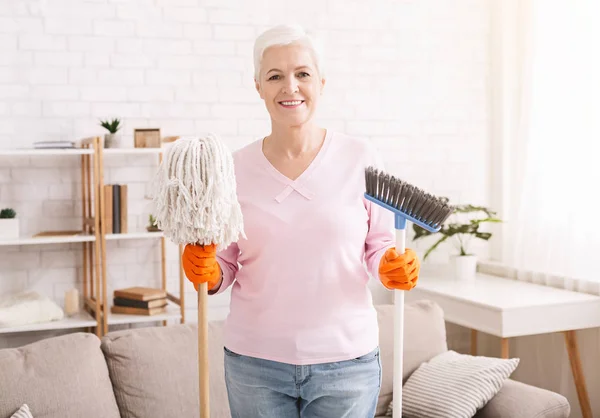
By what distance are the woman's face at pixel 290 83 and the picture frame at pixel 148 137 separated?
70.3 inches

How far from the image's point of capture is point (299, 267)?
1688 millimetres

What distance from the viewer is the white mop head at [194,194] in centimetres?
159

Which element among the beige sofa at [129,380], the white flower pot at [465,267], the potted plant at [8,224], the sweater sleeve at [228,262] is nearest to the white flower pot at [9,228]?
the potted plant at [8,224]

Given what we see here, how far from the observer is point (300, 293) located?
169 centimetres

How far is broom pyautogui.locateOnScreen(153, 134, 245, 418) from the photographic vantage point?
1.59 m

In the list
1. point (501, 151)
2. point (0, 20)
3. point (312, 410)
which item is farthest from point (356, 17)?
point (312, 410)

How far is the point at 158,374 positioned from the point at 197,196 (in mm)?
1254

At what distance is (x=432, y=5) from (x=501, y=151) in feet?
3.03

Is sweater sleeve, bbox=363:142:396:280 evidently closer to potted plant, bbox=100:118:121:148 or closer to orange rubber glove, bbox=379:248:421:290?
orange rubber glove, bbox=379:248:421:290

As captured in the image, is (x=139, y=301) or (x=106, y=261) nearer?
(x=139, y=301)

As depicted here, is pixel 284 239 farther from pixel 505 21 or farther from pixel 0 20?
pixel 505 21

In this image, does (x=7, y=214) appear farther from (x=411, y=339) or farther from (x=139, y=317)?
(x=411, y=339)

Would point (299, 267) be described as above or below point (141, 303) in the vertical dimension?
above

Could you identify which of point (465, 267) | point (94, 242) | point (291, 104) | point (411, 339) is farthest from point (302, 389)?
point (465, 267)
